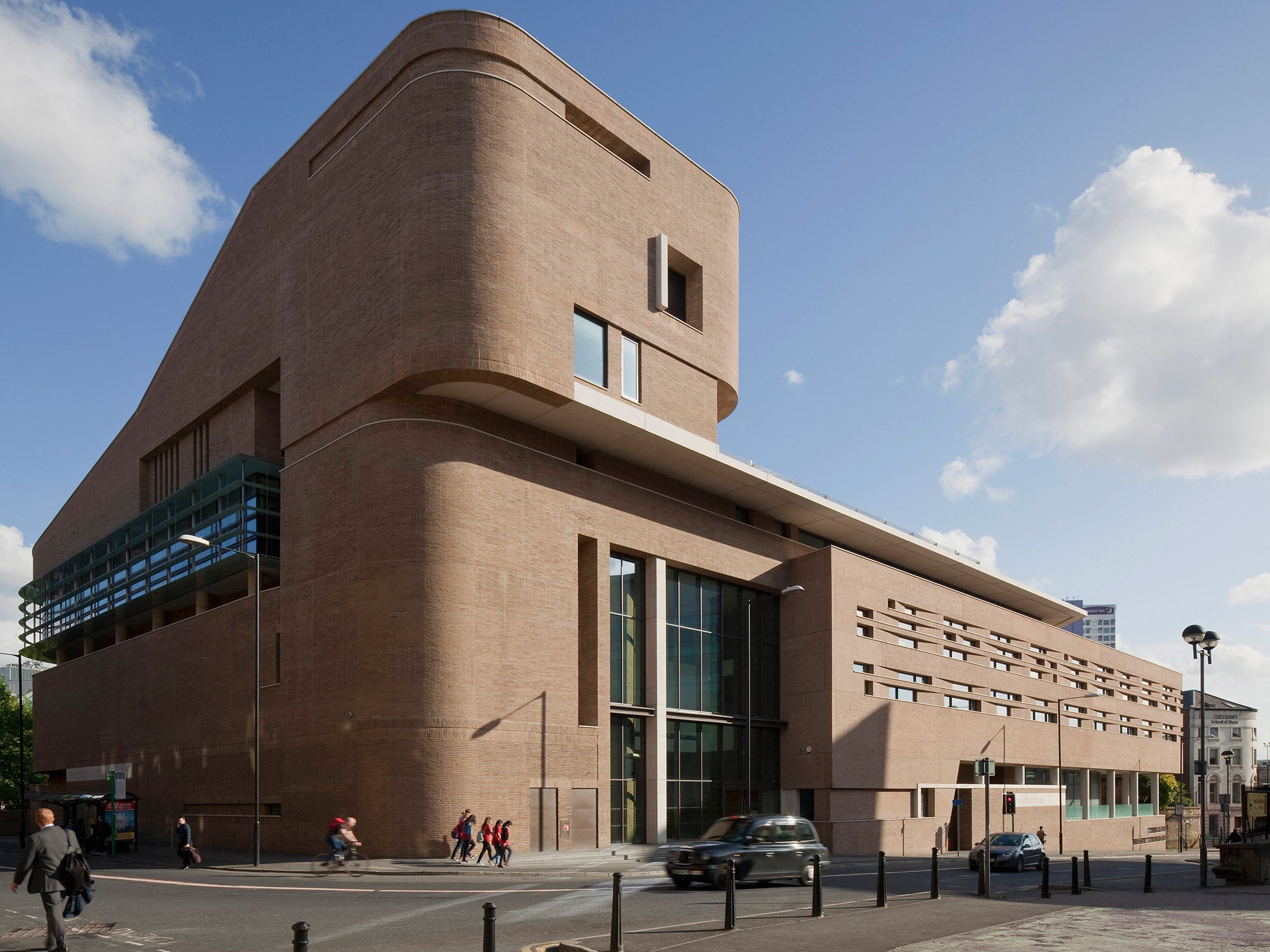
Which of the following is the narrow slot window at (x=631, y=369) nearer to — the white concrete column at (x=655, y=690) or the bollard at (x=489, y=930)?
the white concrete column at (x=655, y=690)

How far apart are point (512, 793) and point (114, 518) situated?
3409 cm

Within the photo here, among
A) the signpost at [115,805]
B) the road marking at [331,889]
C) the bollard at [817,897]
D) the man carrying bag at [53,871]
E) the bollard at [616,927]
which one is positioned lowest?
the signpost at [115,805]

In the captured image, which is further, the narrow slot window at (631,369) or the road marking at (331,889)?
the narrow slot window at (631,369)

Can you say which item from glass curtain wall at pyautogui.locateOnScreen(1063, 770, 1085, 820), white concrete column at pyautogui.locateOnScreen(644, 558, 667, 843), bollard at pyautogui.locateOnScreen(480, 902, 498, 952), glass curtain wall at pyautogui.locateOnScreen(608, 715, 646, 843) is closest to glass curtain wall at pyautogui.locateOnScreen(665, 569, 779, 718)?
white concrete column at pyautogui.locateOnScreen(644, 558, 667, 843)

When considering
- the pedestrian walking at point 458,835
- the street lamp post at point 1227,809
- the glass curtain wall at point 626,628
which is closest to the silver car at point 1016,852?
the street lamp post at point 1227,809

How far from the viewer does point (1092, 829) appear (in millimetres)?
68312

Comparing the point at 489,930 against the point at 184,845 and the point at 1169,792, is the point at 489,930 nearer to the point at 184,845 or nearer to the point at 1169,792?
the point at 184,845

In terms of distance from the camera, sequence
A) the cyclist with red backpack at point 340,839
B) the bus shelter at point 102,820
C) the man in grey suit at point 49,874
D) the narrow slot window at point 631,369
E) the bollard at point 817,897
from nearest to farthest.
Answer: the man in grey suit at point 49,874, the bollard at point 817,897, the cyclist with red backpack at point 340,839, the bus shelter at point 102,820, the narrow slot window at point 631,369

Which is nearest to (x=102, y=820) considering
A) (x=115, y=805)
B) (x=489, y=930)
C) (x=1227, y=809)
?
(x=115, y=805)

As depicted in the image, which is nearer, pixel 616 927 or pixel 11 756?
pixel 616 927

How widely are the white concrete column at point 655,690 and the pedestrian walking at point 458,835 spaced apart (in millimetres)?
9766

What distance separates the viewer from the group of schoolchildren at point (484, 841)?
30922mm

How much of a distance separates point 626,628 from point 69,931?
2622cm

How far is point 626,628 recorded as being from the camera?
4128cm
